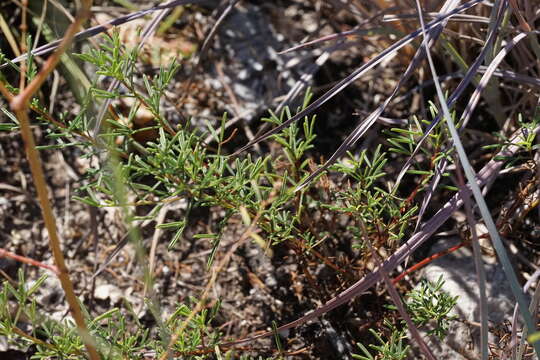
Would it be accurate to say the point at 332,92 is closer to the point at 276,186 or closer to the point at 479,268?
the point at 276,186

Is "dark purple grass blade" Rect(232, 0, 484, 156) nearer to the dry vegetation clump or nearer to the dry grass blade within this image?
the dry vegetation clump

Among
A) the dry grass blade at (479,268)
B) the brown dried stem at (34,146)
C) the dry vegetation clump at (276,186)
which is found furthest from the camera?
the dry vegetation clump at (276,186)

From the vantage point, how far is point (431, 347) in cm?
172

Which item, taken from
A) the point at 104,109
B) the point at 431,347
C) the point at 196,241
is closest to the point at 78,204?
the point at 196,241

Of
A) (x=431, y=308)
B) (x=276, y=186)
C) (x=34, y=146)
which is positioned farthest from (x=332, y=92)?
(x=34, y=146)

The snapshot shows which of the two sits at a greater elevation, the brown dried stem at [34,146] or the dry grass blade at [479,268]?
the brown dried stem at [34,146]

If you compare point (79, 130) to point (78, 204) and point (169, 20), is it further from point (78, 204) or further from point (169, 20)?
point (169, 20)

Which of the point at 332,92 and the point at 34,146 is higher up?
the point at 34,146

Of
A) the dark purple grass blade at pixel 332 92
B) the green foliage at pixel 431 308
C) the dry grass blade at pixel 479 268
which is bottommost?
the green foliage at pixel 431 308

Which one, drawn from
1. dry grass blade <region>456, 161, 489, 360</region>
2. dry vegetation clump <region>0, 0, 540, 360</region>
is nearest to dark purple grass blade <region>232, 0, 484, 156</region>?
dry vegetation clump <region>0, 0, 540, 360</region>

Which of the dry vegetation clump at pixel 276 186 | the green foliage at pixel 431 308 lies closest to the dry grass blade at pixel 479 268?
the dry vegetation clump at pixel 276 186

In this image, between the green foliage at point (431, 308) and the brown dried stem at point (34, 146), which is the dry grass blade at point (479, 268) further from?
the brown dried stem at point (34, 146)

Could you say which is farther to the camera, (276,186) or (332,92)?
(332,92)

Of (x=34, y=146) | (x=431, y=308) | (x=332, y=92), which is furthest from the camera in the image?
(x=332, y=92)
